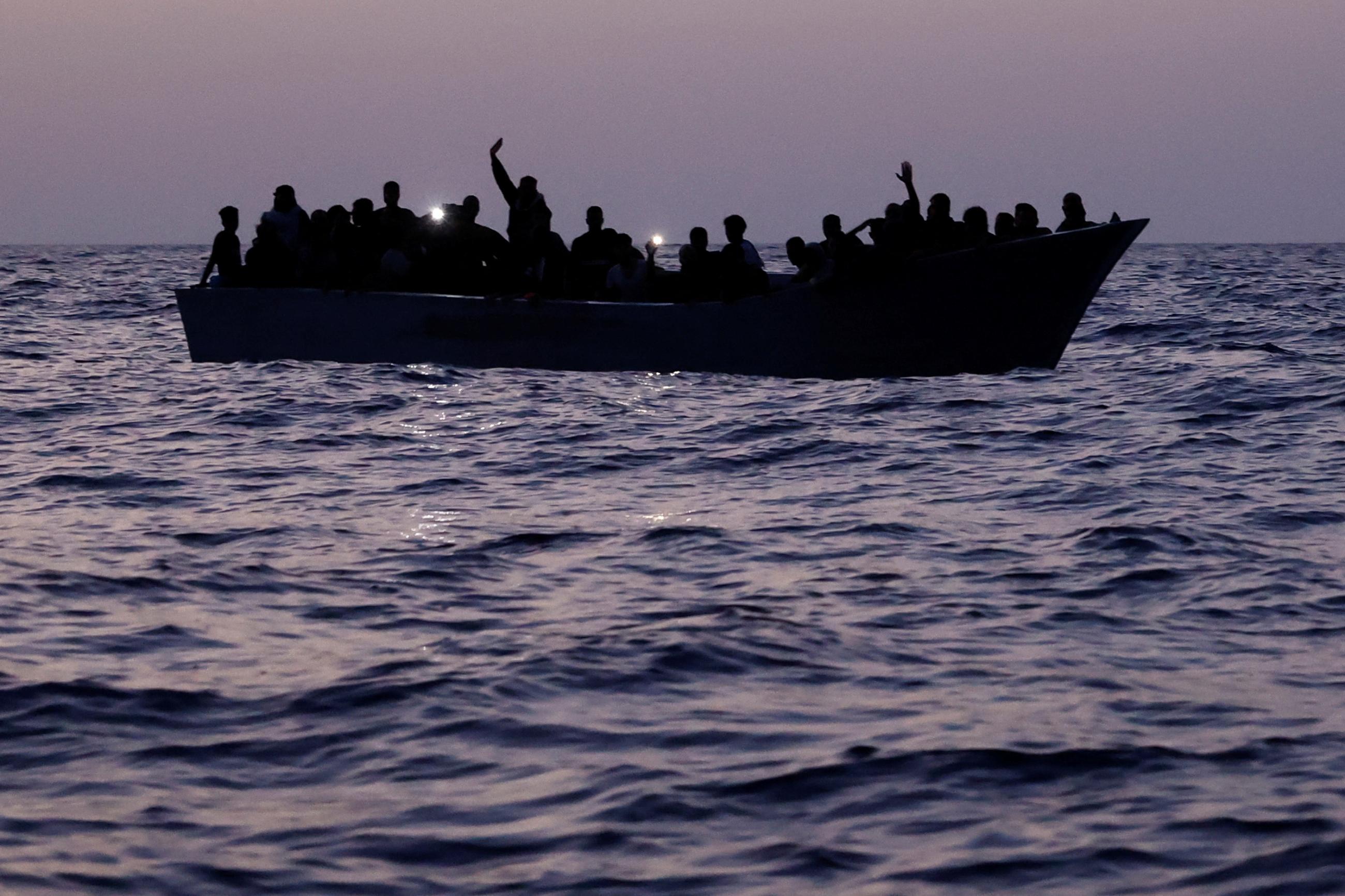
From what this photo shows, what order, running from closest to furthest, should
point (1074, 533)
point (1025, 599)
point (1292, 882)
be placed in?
point (1292, 882) < point (1025, 599) < point (1074, 533)

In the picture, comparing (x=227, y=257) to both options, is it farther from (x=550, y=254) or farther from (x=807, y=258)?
(x=807, y=258)

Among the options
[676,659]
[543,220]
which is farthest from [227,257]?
[676,659]

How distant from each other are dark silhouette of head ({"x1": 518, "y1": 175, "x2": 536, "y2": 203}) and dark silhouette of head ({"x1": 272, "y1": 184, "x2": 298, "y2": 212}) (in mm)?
2497

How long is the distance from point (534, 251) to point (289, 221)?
2.75 meters

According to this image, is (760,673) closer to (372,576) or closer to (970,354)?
(372,576)

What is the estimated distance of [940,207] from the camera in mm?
16797

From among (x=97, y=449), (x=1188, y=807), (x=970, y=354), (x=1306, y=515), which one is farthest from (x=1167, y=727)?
(x=970, y=354)

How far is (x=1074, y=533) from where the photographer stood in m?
9.39

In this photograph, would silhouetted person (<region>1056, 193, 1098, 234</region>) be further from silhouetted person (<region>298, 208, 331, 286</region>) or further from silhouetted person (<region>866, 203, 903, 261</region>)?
silhouetted person (<region>298, 208, 331, 286</region>)

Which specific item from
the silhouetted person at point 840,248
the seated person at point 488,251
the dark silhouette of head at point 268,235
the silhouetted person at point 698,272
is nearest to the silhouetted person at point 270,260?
the dark silhouette of head at point 268,235

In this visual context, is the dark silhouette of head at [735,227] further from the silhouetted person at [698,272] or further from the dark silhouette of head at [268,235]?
the dark silhouette of head at [268,235]

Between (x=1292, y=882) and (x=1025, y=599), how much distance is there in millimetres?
3424

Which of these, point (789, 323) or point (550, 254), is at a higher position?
point (550, 254)

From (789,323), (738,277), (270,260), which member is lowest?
(789,323)
